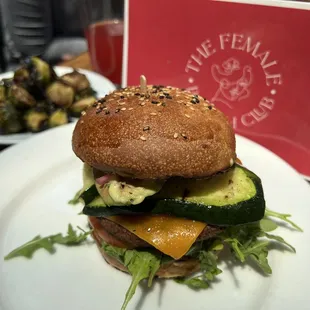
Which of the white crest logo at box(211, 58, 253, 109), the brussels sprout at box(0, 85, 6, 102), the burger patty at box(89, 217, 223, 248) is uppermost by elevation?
the white crest logo at box(211, 58, 253, 109)

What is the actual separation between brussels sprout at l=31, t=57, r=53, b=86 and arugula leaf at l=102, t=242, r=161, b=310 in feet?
6.47

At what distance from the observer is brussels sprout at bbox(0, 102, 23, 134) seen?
9.87 feet

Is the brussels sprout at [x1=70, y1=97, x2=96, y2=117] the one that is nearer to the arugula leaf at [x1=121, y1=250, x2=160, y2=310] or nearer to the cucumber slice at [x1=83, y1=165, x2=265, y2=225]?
the cucumber slice at [x1=83, y1=165, x2=265, y2=225]

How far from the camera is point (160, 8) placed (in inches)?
99.5

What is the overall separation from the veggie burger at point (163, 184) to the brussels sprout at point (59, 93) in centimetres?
143

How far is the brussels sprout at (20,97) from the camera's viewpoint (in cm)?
309

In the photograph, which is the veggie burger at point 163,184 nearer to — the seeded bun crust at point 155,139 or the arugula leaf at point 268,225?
the seeded bun crust at point 155,139

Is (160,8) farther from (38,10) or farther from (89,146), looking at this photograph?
(38,10)

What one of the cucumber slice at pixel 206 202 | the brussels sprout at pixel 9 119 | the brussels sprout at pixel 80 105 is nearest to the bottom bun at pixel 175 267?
the cucumber slice at pixel 206 202

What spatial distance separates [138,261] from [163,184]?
16.2 inches

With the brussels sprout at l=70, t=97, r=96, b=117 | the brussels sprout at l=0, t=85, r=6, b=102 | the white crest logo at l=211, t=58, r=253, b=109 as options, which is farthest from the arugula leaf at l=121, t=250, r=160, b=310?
the brussels sprout at l=0, t=85, r=6, b=102

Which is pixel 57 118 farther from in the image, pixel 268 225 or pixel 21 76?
pixel 268 225

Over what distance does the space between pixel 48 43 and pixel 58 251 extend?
6499mm

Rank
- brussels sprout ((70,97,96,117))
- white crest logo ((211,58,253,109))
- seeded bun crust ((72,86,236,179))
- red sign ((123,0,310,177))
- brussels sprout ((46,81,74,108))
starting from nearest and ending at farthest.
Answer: seeded bun crust ((72,86,236,179))
red sign ((123,0,310,177))
white crest logo ((211,58,253,109))
brussels sprout ((46,81,74,108))
brussels sprout ((70,97,96,117))
